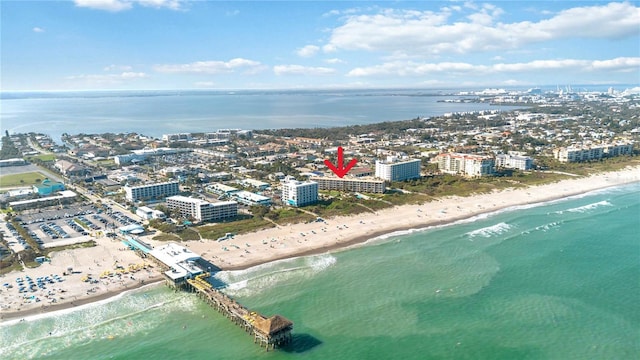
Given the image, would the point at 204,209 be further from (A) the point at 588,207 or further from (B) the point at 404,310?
(A) the point at 588,207

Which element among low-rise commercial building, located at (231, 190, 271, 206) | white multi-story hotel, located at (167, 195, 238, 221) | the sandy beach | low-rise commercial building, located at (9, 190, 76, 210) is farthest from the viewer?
low-rise commercial building, located at (9, 190, 76, 210)

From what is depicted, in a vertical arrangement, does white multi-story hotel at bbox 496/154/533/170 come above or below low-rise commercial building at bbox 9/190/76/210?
above

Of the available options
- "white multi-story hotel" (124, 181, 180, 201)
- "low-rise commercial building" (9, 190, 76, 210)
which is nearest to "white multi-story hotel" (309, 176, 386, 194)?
"white multi-story hotel" (124, 181, 180, 201)

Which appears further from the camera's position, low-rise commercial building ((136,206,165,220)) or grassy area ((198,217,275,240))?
low-rise commercial building ((136,206,165,220))

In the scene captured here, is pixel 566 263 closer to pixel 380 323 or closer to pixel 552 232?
pixel 552 232

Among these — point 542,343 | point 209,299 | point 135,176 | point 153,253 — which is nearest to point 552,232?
point 542,343

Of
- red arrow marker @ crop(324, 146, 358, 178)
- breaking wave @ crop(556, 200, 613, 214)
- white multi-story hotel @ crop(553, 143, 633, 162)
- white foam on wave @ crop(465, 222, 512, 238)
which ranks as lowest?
white foam on wave @ crop(465, 222, 512, 238)

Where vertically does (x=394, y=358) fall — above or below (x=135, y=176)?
below

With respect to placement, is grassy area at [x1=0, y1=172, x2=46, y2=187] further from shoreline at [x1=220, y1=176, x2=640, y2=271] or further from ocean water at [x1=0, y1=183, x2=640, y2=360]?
shoreline at [x1=220, y1=176, x2=640, y2=271]
